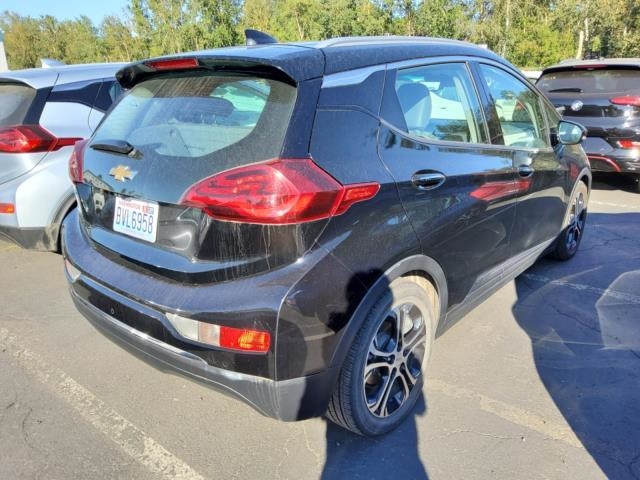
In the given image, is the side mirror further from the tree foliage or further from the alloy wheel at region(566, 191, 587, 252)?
the tree foliage

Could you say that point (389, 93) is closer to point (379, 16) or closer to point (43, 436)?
point (43, 436)

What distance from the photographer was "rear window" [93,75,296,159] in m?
2.02

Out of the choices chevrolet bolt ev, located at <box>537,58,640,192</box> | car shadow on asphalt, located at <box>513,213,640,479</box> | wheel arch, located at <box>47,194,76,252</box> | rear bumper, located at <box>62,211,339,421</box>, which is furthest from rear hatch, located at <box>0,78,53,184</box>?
chevrolet bolt ev, located at <box>537,58,640,192</box>

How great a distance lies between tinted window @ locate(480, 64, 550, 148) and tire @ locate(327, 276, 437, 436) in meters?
1.31

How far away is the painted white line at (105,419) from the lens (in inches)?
91.4

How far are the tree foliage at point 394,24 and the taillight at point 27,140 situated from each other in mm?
22752

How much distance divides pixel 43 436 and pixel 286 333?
1433mm

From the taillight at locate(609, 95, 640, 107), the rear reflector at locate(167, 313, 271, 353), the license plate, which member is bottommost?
the taillight at locate(609, 95, 640, 107)

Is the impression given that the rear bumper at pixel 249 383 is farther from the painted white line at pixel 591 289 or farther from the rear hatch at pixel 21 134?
the painted white line at pixel 591 289

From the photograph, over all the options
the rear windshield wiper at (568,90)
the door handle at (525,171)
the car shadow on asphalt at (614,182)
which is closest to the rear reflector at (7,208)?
the door handle at (525,171)

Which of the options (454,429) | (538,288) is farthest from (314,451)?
(538,288)

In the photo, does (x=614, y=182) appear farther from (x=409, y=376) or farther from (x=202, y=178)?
(x=202, y=178)

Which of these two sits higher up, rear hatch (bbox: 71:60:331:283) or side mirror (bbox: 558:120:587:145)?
rear hatch (bbox: 71:60:331:283)

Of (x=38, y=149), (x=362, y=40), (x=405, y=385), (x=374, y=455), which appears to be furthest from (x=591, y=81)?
(x=38, y=149)
